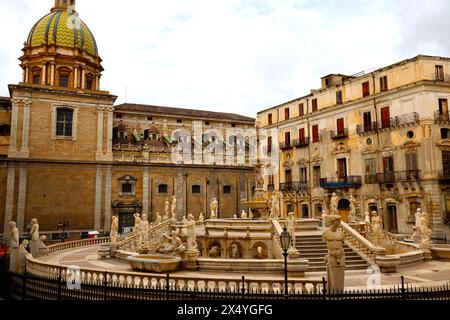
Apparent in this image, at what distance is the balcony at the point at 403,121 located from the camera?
27392mm

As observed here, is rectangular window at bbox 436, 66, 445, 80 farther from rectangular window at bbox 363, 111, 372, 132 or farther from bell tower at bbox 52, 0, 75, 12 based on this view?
bell tower at bbox 52, 0, 75, 12

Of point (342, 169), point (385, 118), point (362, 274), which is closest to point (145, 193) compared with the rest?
point (342, 169)

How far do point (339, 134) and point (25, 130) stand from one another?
94.8 feet

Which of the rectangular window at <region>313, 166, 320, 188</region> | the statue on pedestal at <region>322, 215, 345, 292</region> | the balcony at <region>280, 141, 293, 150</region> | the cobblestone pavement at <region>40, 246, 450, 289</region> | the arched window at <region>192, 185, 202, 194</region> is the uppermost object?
the balcony at <region>280, 141, 293, 150</region>

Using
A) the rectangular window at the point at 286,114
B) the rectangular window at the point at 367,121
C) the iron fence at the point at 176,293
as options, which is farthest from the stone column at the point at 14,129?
the rectangular window at the point at 367,121

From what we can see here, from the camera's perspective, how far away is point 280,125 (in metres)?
39.9

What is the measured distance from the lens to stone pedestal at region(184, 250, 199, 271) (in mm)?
14939

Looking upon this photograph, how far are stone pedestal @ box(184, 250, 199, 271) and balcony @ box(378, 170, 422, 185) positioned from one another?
19346mm

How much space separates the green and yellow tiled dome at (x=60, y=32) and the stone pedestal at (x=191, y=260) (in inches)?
1255

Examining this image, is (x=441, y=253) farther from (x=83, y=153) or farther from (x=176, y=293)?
(x=83, y=153)

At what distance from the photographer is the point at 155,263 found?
44.5ft

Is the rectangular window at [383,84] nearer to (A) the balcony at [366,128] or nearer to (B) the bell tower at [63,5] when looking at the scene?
(A) the balcony at [366,128]

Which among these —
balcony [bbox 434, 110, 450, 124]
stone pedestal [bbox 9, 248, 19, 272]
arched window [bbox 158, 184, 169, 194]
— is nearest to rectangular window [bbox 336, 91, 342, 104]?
balcony [bbox 434, 110, 450, 124]
